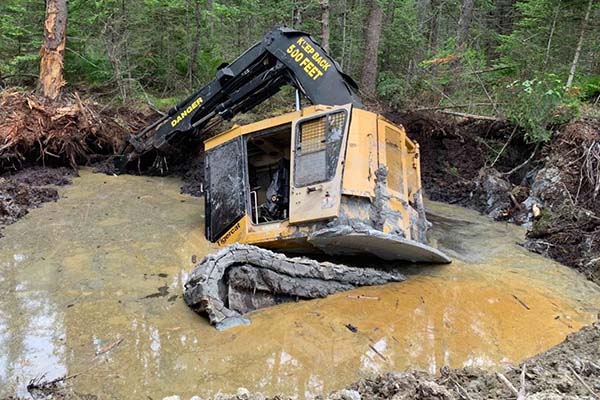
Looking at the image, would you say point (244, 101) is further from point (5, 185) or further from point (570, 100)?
point (570, 100)

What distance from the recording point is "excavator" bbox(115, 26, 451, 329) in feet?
14.0

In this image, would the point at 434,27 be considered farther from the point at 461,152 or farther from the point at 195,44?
the point at 461,152

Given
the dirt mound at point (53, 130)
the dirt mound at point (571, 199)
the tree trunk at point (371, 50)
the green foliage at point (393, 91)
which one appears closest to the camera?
the dirt mound at point (571, 199)

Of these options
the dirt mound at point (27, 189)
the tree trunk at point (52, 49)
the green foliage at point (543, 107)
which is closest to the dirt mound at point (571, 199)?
the green foliage at point (543, 107)

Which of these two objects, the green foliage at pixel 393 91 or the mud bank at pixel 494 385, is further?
the green foliage at pixel 393 91

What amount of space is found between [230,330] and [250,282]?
22.4 inches

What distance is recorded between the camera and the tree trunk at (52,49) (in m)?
9.42

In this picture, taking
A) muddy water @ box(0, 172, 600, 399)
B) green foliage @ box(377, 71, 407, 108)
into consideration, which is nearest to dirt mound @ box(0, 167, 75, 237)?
muddy water @ box(0, 172, 600, 399)

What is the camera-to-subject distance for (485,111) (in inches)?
364

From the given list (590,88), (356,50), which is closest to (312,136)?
(590,88)

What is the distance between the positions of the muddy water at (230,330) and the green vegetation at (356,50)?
3873 millimetres

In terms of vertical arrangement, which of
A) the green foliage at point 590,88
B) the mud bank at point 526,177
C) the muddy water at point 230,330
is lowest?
the muddy water at point 230,330

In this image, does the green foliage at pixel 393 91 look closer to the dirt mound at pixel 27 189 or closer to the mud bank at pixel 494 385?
the dirt mound at pixel 27 189

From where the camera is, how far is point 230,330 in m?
3.74
